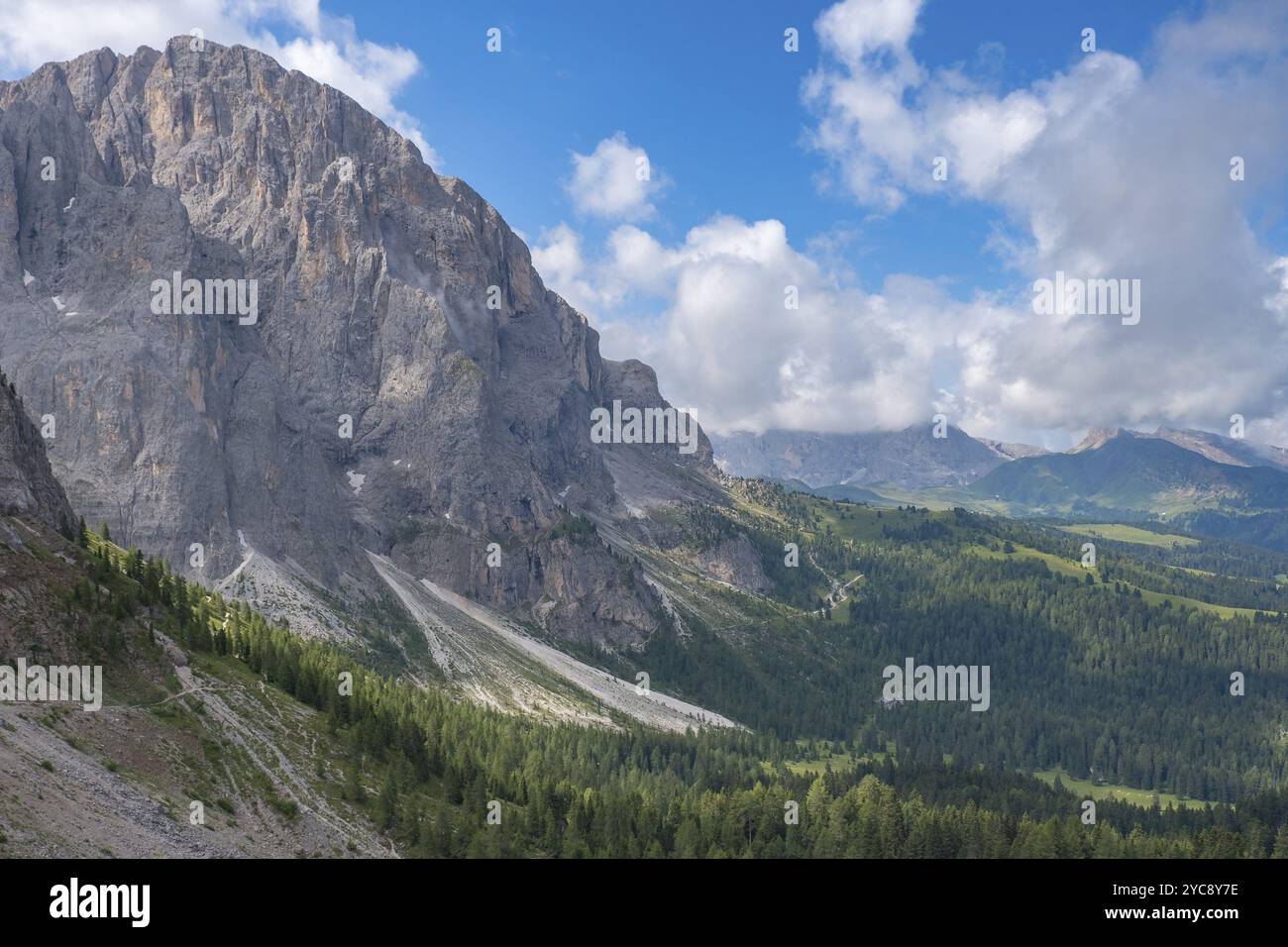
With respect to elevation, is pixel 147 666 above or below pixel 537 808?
above

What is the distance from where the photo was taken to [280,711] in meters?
95.9

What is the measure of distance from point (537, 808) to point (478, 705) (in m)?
84.5

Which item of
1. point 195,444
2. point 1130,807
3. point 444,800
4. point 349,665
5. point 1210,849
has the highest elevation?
point 195,444

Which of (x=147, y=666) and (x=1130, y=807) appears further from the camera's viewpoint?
(x=1130, y=807)

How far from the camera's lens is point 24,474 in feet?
329

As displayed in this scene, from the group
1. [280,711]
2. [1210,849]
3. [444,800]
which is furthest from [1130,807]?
[280,711]

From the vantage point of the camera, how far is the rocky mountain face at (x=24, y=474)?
9688 cm

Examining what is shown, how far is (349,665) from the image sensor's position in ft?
472

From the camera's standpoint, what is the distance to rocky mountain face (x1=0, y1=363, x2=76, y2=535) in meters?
96.9
